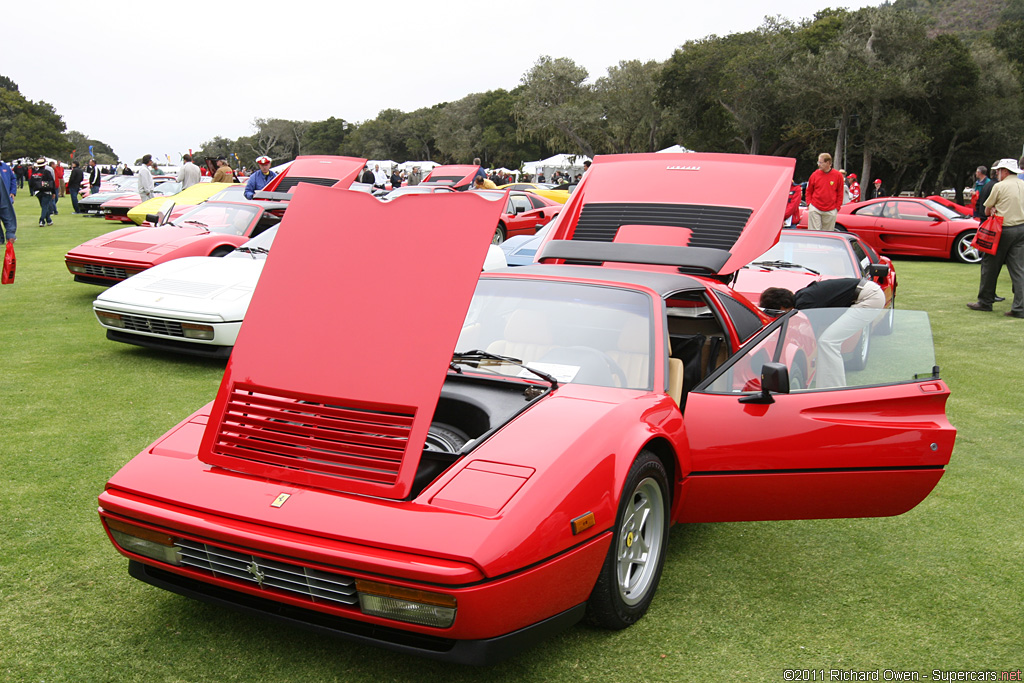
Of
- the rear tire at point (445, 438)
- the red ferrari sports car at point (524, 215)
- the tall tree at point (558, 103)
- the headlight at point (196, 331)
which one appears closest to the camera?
the rear tire at point (445, 438)

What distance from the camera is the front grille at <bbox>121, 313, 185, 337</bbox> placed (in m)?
6.57

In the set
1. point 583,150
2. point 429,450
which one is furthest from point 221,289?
point 583,150

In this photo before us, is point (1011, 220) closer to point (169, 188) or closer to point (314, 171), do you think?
point (314, 171)

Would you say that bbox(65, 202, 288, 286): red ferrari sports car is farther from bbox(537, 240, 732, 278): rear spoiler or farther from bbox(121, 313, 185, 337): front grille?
bbox(537, 240, 732, 278): rear spoiler

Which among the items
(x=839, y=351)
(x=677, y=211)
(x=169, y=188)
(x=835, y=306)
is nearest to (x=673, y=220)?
(x=677, y=211)

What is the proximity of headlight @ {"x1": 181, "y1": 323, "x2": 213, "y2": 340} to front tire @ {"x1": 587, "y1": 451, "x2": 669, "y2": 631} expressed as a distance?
4575 millimetres

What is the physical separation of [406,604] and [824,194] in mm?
10510

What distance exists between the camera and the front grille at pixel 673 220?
5.13 metres

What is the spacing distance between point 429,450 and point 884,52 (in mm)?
40944

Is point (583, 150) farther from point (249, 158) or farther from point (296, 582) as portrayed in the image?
point (249, 158)

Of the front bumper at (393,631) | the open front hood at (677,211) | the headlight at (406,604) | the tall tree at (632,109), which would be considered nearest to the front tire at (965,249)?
the open front hood at (677,211)

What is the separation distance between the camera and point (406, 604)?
2.26m

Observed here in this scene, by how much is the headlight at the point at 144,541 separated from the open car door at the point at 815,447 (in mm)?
1915

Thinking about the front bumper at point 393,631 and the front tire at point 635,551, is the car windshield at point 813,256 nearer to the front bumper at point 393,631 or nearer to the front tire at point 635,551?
the front tire at point 635,551
